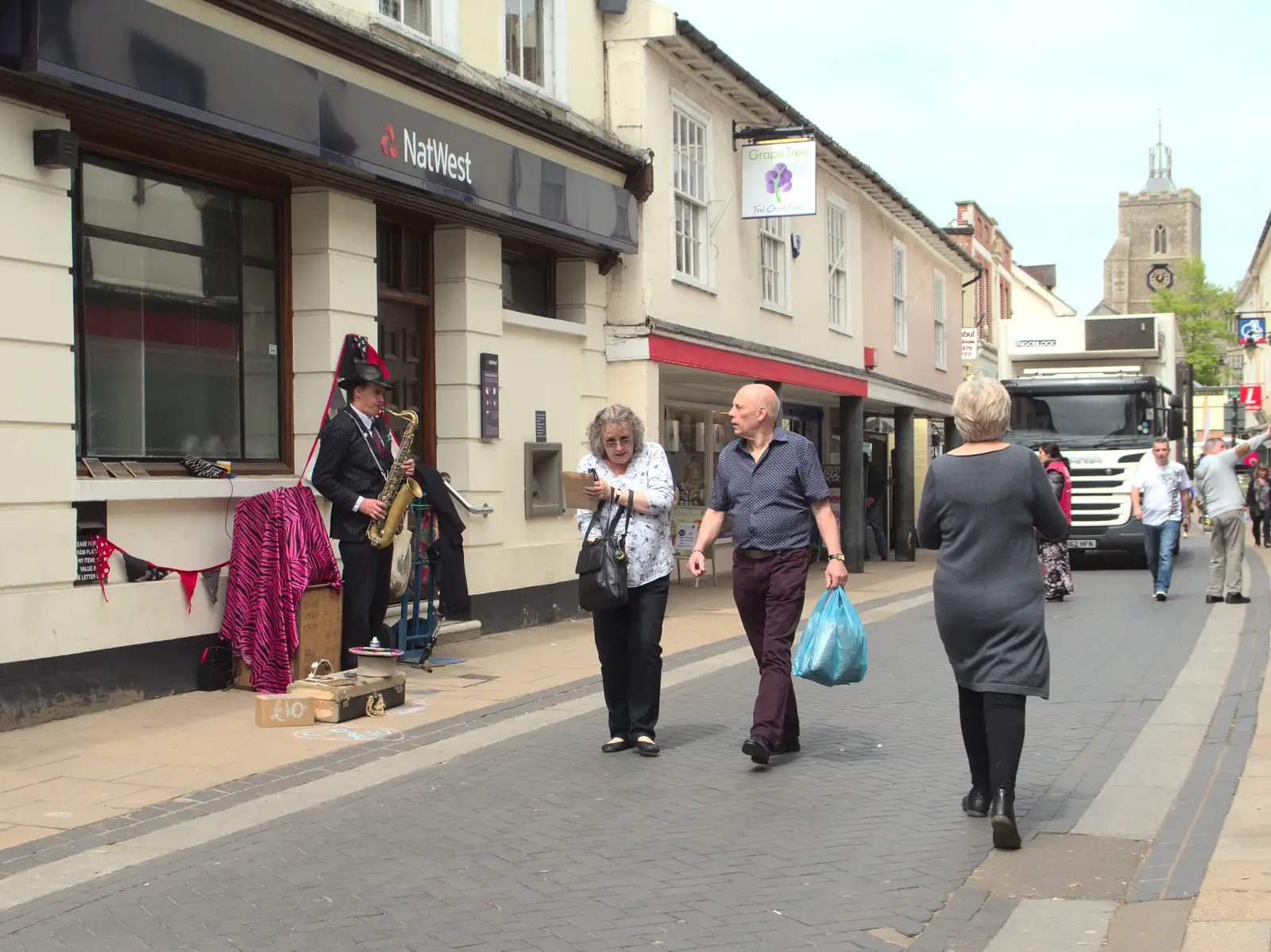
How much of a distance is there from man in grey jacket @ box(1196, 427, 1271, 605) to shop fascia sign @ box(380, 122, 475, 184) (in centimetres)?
784

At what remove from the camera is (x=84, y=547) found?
818cm

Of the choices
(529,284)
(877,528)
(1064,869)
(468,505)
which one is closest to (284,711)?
(468,505)

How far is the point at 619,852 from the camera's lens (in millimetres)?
5328

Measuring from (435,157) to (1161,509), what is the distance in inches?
343

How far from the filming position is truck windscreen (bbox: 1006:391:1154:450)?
2058 cm

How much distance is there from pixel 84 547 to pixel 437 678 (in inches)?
99.3

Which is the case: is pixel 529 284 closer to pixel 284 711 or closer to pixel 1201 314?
pixel 284 711

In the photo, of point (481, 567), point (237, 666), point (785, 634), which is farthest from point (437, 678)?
point (785, 634)

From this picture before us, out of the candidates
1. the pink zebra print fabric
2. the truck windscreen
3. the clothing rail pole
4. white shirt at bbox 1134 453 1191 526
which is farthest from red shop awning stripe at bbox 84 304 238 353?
the truck windscreen

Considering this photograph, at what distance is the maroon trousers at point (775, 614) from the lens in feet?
22.0

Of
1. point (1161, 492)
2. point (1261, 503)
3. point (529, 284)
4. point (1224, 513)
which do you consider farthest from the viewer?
point (1261, 503)

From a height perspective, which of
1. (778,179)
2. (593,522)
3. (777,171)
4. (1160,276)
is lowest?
(593,522)

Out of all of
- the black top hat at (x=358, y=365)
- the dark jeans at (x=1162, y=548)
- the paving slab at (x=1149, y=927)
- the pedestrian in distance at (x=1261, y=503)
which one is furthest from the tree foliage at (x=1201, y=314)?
the paving slab at (x=1149, y=927)

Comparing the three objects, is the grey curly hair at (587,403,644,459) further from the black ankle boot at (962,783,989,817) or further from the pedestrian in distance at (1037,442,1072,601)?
the pedestrian in distance at (1037,442,1072,601)
